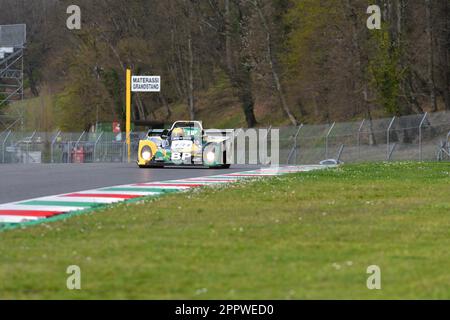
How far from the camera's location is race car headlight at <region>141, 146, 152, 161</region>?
27469 millimetres

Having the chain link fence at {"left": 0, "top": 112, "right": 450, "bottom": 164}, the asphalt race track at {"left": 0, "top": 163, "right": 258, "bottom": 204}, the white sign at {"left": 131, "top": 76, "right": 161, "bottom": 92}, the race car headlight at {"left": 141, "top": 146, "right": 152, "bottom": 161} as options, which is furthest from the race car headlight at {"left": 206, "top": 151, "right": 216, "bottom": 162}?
the white sign at {"left": 131, "top": 76, "right": 161, "bottom": 92}

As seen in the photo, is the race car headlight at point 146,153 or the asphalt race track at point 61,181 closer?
the asphalt race track at point 61,181

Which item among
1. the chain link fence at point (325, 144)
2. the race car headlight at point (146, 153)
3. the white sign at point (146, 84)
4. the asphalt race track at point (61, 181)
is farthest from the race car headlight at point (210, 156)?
the white sign at point (146, 84)

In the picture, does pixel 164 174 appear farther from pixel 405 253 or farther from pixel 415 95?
pixel 415 95

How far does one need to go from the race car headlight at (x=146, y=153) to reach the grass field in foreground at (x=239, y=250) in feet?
41.8

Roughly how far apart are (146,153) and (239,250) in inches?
744

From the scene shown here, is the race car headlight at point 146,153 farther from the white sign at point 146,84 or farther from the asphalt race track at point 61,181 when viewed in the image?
the white sign at point 146,84

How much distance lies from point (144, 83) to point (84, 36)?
102ft

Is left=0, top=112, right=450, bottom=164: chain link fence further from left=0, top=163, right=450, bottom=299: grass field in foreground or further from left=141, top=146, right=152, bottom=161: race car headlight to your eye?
left=0, top=163, right=450, bottom=299: grass field in foreground

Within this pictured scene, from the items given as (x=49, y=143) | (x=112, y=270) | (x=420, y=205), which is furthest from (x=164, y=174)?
(x=49, y=143)

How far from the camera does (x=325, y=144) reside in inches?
1633

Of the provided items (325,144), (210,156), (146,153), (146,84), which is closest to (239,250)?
(210,156)

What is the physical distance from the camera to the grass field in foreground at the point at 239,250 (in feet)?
23.1

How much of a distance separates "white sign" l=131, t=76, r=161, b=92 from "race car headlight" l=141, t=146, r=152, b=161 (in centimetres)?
1222
